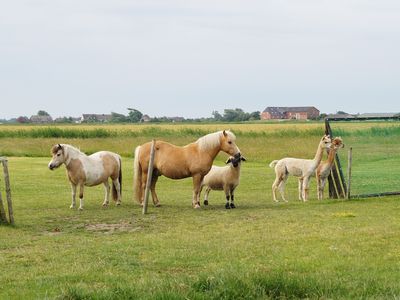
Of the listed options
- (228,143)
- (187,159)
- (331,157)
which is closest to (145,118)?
(331,157)

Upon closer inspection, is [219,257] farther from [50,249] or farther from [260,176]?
[260,176]

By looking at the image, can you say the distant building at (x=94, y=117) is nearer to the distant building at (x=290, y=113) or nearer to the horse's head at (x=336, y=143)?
the distant building at (x=290, y=113)

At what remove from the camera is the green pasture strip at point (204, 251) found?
6.72 meters

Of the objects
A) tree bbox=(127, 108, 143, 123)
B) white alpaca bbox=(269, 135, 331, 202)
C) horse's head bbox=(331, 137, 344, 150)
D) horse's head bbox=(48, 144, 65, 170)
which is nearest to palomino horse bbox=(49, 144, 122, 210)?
horse's head bbox=(48, 144, 65, 170)

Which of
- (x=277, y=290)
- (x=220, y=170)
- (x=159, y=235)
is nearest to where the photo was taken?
(x=277, y=290)


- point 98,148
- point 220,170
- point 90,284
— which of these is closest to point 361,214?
point 220,170

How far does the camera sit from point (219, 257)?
8922mm

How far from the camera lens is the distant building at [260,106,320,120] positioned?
391 feet

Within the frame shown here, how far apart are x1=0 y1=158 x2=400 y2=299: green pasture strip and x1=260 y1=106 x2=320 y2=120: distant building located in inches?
4066

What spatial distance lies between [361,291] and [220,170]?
989cm

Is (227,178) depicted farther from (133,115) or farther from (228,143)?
(133,115)

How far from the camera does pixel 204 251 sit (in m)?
9.38

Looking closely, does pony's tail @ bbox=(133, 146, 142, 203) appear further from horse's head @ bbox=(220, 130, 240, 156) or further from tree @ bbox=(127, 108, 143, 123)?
tree @ bbox=(127, 108, 143, 123)

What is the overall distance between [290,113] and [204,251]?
373ft
